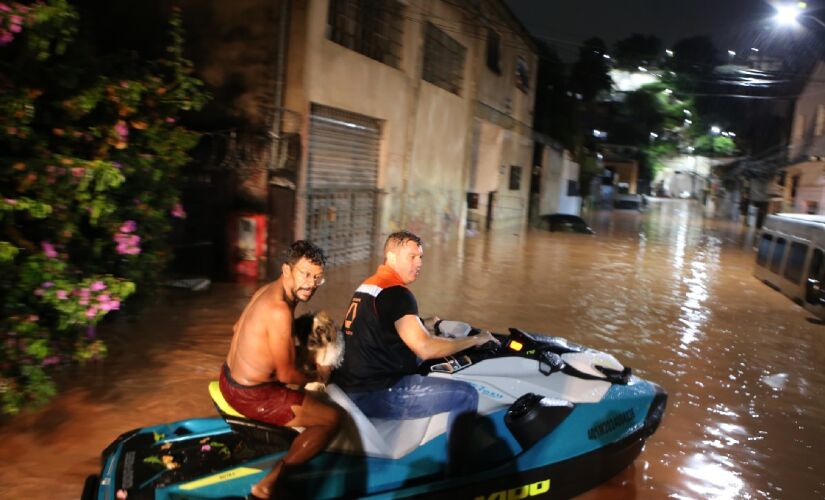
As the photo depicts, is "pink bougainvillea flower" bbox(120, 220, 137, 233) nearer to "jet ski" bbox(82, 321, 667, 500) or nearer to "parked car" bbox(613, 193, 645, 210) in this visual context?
"jet ski" bbox(82, 321, 667, 500)

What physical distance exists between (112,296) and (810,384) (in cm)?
712

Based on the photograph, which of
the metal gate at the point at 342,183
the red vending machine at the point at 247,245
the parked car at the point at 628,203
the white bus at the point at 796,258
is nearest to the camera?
the red vending machine at the point at 247,245

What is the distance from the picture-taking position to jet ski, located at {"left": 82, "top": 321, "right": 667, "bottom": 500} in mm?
3068

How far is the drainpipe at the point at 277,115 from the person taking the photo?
10.4 metres

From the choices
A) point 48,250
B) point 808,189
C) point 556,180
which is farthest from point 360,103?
point 808,189

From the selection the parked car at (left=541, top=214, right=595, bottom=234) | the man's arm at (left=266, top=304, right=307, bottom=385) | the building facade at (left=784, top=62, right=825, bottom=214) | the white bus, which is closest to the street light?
the white bus

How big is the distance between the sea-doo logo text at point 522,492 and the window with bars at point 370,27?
32.7ft

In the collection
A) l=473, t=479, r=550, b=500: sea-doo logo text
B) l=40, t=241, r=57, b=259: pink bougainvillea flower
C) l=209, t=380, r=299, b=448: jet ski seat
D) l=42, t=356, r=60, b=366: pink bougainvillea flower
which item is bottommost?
l=473, t=479, r=550, b=500: sea-doo logo text

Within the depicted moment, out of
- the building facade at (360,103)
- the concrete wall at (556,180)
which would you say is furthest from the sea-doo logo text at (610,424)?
the concrete wall at (556,180)

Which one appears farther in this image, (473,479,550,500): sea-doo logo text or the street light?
the street light

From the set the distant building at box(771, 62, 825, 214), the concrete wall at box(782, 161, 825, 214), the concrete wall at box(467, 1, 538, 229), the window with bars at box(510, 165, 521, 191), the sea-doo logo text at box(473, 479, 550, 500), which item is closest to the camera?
the sea-doo logo text at box(473, 479, 550, 500)

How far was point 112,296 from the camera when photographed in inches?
171

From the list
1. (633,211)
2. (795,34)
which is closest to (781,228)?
(795,34)

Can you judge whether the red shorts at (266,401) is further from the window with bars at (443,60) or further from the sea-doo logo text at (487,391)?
the window with bars at (443,60)
